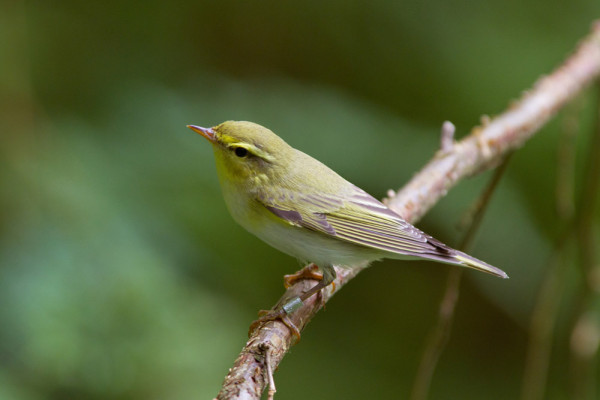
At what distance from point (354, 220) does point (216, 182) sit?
5.16 feet

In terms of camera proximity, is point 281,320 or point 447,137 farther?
point 447,137

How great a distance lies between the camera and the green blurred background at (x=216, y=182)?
3248mm

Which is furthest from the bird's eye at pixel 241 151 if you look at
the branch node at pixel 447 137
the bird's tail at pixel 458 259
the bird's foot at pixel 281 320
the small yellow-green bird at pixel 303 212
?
the branch node at pixel 447 137

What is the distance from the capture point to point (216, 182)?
13.5ft

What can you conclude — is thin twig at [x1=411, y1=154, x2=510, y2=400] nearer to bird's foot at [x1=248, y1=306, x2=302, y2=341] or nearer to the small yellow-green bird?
the small yellow-green bird

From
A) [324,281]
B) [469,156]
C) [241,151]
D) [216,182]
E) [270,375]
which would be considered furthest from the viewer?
[216,182]

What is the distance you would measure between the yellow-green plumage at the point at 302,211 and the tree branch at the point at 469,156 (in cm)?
16

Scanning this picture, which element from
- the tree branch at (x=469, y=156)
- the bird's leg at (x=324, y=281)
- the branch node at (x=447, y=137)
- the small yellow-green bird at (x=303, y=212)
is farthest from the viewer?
the branch node at (x=447, y=137)

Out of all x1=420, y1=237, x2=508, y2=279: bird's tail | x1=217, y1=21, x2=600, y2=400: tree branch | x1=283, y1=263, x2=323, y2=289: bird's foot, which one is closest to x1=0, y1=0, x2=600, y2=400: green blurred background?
x1=283, y1=263, x2=323, y2=289: bird's foot

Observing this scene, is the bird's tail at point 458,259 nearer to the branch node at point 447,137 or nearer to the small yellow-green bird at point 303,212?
the small yellow-green bird at point 303,212

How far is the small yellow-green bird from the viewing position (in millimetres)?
2627

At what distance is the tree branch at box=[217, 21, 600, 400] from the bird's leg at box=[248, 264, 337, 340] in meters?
0.03

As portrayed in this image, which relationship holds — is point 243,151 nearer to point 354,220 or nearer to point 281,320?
point 354,220

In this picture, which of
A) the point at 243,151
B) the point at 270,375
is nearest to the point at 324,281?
the point at 243,151
